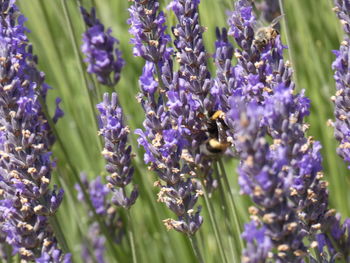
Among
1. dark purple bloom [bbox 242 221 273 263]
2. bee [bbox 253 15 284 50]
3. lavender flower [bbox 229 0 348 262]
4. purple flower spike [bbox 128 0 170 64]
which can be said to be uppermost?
purple flower spike [bbox 128 0 170 64]

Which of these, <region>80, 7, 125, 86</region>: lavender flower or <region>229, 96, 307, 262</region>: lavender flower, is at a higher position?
<region>80, 7, 125, 86</region>: lavender flower

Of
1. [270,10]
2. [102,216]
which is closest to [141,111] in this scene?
[102,216]

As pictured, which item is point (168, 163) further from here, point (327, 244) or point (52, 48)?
point (52, 48)

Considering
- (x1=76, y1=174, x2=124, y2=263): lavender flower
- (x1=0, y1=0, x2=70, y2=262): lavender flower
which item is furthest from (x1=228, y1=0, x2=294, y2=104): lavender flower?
(x1=76, y1=174, x2=124, y2=263): lavender flower

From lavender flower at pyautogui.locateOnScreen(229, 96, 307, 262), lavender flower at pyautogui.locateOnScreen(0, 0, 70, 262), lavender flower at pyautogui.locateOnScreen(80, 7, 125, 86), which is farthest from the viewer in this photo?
lavender flower at pyautogui.locateOnScreen(80, 7, 125, 86)

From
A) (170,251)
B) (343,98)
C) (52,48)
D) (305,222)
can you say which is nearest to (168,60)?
(343,98)

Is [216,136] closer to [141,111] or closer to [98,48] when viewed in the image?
[98,48]

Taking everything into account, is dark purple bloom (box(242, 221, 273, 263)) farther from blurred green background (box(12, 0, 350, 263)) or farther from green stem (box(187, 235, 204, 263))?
blurred green background (box(12, 0, 350, 263))
